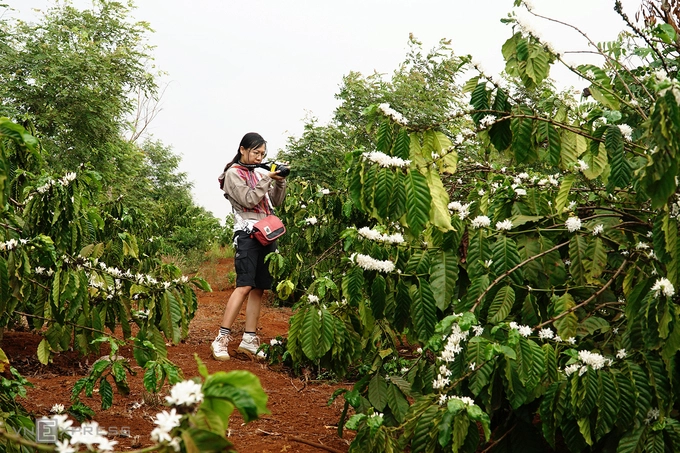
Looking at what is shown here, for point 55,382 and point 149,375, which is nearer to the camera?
point 149,375

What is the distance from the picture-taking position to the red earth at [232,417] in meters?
3.57

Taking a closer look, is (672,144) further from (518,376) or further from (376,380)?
(376,380)

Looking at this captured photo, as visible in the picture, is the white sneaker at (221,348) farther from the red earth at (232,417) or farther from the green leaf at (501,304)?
the green leaf at (501,304)

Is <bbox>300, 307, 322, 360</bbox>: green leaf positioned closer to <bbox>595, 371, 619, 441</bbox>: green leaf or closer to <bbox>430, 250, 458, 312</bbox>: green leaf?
<bbox>430, 250, 458, 312</bbox>: green leaf

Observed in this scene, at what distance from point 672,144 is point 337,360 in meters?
2.30

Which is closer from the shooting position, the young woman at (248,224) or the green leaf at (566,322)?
the green leaf at (566,322)

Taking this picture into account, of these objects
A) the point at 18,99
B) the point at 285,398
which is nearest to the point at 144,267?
the point at 285,398

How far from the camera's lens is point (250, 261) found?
5324 millimetres

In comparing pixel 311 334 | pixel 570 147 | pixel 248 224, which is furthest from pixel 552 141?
pixel 248 224

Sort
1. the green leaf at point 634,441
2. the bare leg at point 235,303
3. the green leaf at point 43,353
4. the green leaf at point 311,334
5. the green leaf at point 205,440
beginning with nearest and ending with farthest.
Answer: the green leaf at point 205,440
the green leaf at point 634,441
the green leaf at point 311,334
the green leaf at point 43,353
the bare leg at point 235,303

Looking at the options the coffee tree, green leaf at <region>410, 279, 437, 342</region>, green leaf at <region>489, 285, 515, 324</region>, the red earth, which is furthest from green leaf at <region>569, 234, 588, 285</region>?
the red earth

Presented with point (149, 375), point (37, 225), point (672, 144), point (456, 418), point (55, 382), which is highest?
point (672, 144)

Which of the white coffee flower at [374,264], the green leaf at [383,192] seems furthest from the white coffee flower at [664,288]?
the white coffee flower at [374,264]

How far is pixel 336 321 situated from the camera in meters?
3.16
